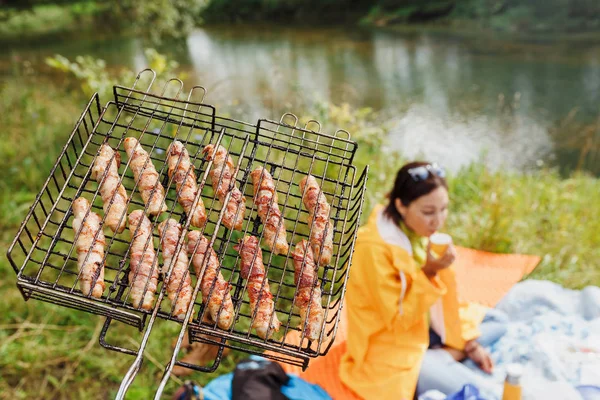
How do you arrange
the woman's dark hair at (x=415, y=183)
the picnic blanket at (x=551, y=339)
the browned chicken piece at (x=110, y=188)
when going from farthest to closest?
the picnic blanket at (x=551, y=339) → the woman's dark hair at (x=415, y=183) → the browned chicken piece at (x=110, y=188)

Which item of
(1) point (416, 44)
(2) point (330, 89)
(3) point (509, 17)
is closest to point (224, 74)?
(2) point (330, 89)

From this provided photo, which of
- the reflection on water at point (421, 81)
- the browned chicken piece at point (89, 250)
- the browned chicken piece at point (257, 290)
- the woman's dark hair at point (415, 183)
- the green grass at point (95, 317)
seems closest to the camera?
the browned chicken piece at point (89, 250)

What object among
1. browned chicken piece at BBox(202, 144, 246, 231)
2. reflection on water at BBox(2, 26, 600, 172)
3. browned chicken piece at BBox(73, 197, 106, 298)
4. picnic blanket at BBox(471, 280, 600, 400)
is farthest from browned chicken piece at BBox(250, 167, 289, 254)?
reflection on water at BBox(2, 26, 600, 172)

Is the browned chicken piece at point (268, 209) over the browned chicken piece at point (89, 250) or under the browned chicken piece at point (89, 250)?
over

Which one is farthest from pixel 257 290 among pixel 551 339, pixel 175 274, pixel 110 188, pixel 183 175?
pixel 551 339

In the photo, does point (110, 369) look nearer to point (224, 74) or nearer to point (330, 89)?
→ point (330, 89)

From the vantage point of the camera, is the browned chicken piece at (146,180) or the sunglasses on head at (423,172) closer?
the browned chicken piece at (146,180)

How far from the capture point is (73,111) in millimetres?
6898

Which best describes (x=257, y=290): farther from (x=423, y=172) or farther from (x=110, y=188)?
(x=423, y=172)

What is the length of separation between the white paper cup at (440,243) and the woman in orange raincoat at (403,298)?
0.03 metres

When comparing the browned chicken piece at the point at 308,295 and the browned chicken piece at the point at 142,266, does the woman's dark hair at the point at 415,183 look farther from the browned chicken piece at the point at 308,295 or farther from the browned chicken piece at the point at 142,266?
the browned chicken piece at the point at 142,266

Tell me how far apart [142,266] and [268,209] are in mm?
587

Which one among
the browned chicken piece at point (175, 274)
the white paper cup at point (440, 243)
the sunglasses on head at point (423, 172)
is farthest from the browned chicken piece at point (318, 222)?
the white paper cup at point (440, 243)

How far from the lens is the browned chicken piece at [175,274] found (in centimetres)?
168
